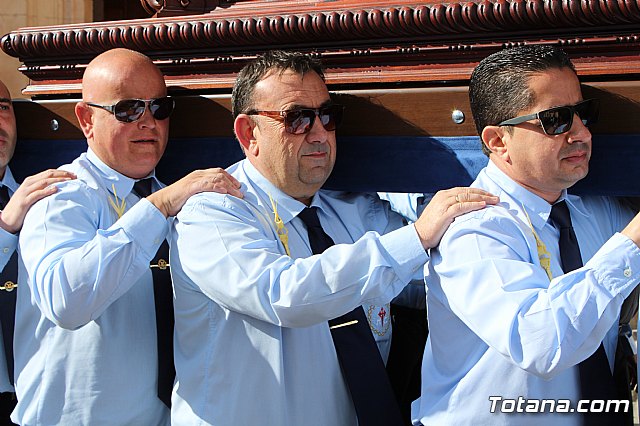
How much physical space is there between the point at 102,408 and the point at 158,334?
269 millimetres

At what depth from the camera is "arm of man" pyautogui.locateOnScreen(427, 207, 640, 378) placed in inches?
85.5

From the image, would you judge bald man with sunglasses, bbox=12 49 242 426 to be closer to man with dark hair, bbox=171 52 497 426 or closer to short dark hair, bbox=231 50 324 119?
man with dark hair, bbox=171 52 497 426

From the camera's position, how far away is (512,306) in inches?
87.3

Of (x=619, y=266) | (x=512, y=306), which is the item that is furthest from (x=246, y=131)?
(x=619, y=266)

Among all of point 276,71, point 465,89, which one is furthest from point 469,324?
point 276,71

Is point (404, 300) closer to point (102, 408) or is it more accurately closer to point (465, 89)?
point (465, 89)

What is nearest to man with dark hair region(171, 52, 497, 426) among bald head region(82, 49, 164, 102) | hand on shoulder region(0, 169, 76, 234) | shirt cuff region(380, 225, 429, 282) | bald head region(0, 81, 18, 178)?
shirt cuff region(380, 225, 429, 282)

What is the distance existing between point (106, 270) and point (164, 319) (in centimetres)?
37

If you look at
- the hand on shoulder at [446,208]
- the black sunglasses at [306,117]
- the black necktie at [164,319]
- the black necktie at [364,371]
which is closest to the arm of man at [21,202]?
the black necktie at [164,319]

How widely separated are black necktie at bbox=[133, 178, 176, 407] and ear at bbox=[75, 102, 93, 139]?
45 centimetres

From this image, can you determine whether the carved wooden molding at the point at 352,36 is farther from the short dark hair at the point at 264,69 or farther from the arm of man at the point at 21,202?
the arm of man at the point at 21,202

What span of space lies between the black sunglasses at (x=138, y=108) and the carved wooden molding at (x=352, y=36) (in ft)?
0.46

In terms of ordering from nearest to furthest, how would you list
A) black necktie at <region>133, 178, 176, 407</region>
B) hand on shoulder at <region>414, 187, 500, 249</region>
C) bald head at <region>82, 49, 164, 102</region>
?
hand on shoulder at <region>414, 187, 500, 249</region> < black necktie at <region>133, 178, 176, 407</region> < bald head at <region>82, 49, 164, 102</region>

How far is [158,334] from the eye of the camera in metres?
2.98
